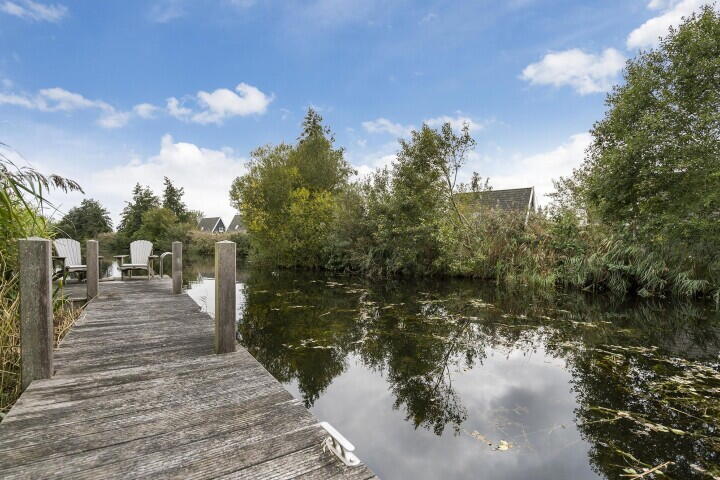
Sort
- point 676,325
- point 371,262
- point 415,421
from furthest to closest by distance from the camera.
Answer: point 371,262, point 676,325, point 415,421

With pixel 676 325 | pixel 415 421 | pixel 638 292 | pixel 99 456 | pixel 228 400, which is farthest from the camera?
pixel 638 292

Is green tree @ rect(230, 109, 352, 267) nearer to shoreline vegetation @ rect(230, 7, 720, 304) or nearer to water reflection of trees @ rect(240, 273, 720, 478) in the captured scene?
shoreline vegetation @ rect(230, 7, 720, 304)

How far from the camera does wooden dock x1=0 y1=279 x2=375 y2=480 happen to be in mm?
1551

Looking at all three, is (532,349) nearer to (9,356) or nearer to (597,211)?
(9,356)

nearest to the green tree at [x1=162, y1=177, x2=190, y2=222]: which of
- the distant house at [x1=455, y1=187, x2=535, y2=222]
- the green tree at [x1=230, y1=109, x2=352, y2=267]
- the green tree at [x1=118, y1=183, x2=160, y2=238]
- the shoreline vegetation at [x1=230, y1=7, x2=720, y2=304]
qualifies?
the green tree at [x1=118, y1=183, x2=160, y2=238]

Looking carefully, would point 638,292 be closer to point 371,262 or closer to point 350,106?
point 371,262

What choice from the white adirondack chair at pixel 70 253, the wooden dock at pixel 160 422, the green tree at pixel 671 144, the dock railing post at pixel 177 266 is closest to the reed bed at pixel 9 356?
the wooden dock at pixel 160 422

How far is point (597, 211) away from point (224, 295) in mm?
11825

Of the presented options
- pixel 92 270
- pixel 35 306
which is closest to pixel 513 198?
pixel 92 270

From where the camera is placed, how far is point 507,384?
3.81m

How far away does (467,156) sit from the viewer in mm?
13039

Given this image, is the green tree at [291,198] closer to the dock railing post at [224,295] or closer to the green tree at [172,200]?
the dock railing post at [224,295]

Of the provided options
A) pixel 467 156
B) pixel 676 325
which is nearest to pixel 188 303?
pixel 676 325

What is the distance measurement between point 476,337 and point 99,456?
5.10m
